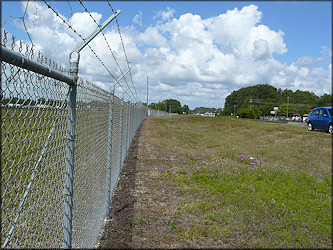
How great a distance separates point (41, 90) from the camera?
1.49 meters

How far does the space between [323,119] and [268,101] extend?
421 ft

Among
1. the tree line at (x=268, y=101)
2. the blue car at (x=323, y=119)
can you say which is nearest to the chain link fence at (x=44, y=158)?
the blue car at (x=323, y=119)

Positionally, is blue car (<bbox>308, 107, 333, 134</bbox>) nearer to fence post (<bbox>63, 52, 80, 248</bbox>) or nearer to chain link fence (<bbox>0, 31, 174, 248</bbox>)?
chain link fence (<bbox>0, 31, 174, 248</bbox>)

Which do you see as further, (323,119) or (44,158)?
(323,119)

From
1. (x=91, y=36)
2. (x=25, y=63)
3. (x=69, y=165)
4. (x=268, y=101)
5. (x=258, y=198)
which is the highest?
(x=268, y=101)

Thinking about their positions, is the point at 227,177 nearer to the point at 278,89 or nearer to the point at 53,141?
the point at 53,141

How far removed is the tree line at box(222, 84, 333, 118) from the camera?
119375 mm

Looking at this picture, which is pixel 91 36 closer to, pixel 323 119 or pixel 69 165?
pixel 69 165

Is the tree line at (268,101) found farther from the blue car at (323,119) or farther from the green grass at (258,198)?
the green grass at (258,198)

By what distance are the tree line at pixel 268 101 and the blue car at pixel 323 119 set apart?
9708cm

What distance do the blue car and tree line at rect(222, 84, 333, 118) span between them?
3822 inches

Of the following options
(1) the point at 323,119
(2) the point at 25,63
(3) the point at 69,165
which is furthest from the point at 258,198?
(1) the point at 323,119

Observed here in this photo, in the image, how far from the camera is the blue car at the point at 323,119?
56.6 ft

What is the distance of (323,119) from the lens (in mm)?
17828
